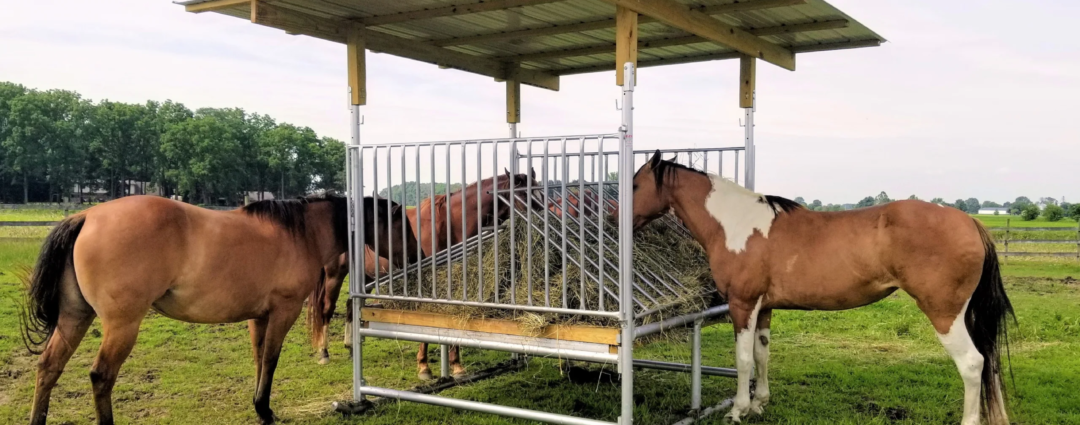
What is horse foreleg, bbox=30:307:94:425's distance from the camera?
12.3 feet

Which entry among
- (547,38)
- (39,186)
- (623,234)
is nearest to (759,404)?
(623,234)

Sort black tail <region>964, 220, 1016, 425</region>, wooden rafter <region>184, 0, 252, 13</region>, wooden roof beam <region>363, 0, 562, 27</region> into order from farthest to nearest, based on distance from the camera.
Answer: wooden roof beam <region>363, 0, 562, 27</region>, wooden rafter <region>184, 0, 252, 13</region>, black tail <region>964, 220, 1016, 425</region>

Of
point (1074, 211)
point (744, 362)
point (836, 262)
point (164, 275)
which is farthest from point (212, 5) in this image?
point (1074, 211)

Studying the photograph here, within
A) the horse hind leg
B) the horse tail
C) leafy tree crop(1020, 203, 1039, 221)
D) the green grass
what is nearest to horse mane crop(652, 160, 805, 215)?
the horse hind leg

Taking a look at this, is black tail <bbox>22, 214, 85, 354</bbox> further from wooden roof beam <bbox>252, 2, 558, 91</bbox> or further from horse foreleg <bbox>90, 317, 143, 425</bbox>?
wooden roof beam <bbox>252, 2, 558, 91</bbox>

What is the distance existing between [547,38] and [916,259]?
310cm

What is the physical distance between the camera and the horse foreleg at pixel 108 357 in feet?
11.8

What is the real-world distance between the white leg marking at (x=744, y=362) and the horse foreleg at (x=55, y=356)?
4.04 m

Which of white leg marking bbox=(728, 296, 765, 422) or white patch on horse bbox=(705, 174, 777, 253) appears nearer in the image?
white leg marking bbox=(728, 296, 765, 422)

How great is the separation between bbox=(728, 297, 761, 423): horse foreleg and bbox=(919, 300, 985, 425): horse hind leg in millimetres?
1043

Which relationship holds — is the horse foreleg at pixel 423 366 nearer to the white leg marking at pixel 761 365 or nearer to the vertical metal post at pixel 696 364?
the vertical metal post at pixel 696 364

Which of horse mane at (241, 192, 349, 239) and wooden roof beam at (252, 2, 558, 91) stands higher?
wooden roof beam at (252, 2, 558, 91)

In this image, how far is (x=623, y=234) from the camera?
355 cm

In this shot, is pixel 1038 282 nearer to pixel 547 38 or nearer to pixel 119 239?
pixel 547 38
